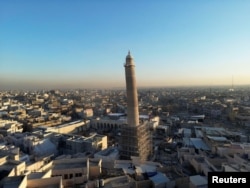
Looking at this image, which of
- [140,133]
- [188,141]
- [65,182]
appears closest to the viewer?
[65,182]

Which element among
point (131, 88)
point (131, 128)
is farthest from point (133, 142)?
point (131, 88)

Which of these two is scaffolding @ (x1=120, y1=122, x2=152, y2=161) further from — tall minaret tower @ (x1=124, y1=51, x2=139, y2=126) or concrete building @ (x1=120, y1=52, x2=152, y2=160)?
tall minaret tower @ (x1=124, y1=51, x2=139, y2=126)

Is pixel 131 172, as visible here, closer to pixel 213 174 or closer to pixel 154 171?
pixel 154 171

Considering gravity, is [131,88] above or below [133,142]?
above

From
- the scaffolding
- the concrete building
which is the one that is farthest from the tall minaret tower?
the scaffolding

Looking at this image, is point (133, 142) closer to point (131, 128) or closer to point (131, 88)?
point (131, 128)

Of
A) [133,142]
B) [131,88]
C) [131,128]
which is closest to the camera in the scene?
[133,142]

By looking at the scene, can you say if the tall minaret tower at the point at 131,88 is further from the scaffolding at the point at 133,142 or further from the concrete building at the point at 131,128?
the scaffolding at the point at 133,142

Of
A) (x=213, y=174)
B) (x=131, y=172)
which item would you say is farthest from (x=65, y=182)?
(x=213, y=174)

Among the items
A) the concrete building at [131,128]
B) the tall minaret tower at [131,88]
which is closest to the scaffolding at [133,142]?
the concrete building at [131,128]
